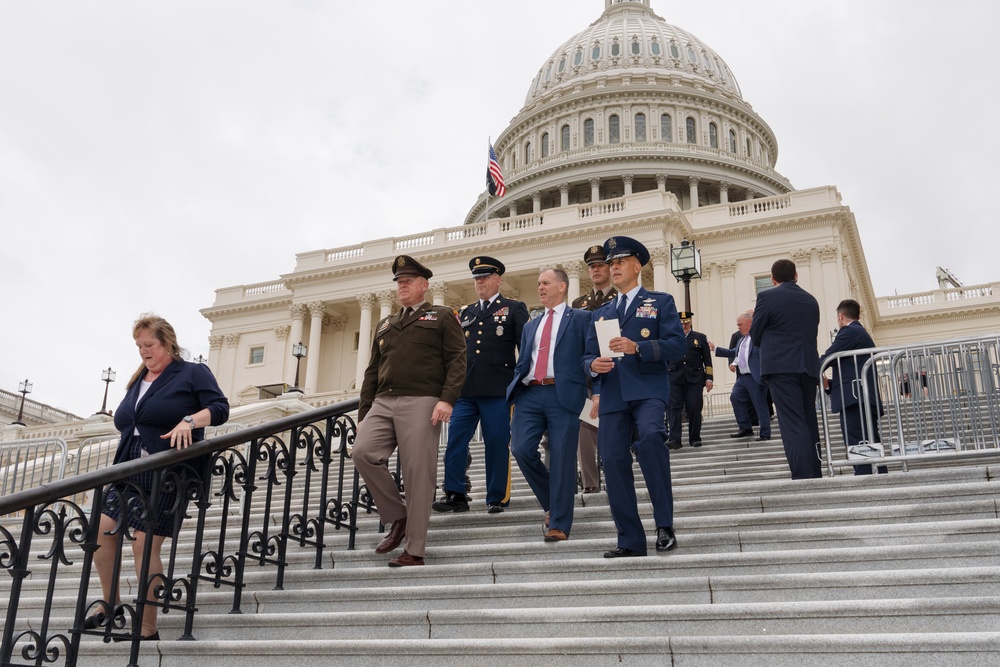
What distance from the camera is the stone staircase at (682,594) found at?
183 inches

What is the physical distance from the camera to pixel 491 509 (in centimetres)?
793

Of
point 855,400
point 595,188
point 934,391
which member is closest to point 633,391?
point 855,400

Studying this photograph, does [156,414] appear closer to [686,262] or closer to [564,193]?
[686,262]

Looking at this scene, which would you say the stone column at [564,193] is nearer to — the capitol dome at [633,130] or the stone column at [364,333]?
the capitol dome at [633,130]

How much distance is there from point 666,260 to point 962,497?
35.2 m

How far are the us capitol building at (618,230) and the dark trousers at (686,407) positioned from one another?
22.9 metres

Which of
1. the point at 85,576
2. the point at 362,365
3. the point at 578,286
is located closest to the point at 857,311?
the point at 85,576

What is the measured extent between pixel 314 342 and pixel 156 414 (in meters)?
43.6

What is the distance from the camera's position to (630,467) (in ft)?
21.5

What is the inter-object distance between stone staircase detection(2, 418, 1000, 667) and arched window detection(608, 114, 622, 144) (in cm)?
6445

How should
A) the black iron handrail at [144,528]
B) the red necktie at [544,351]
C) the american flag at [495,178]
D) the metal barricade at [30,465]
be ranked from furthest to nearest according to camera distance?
1. the american flag at [495,178]
2. the metal barricade at [30,465]
3. the red necktie at [544,351]
4. the black iron handrail at [144,528]

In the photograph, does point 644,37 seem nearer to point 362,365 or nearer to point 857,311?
point 362,365

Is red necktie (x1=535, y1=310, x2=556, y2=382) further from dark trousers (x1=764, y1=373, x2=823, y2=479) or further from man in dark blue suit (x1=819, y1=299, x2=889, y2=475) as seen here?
man in dark blue suit (x1=819, y1=299, x2=889, y2=475)

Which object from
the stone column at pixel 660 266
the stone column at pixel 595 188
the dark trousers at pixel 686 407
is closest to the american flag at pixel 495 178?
the stone column at pixel 660 266
